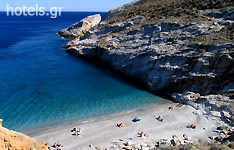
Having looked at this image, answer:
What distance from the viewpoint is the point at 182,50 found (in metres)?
30.8

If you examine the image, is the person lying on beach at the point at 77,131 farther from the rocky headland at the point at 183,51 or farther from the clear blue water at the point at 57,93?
the rocky headland at the point at 183,51

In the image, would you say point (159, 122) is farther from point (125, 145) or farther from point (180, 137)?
point (125, 145)

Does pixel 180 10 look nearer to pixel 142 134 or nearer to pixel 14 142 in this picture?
pixel 142 134

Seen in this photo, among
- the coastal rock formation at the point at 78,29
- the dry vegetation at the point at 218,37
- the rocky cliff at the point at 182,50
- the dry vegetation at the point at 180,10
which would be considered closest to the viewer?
the rocky cliff at the point at 182,50

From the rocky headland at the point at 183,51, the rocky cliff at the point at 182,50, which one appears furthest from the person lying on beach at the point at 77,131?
the rocky cliff at the point at 182,50

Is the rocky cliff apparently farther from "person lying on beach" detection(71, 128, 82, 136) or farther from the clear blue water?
"person lying on beach" detection(71, 128, 82, 136)

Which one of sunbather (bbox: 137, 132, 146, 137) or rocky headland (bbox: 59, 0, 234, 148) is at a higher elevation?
rocky headland (bbox: 59, 0, 234, 148)

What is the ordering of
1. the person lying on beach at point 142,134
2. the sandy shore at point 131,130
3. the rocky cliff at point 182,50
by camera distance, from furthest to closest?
the rocky cliff at point 182,50
the person lying on beach at point 142,134
the sandy shore at point 131,130

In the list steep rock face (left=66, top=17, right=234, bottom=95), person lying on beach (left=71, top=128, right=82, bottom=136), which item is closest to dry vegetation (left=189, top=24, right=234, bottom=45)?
steep rock face (left=66, top=17, right=234, bottom=95)

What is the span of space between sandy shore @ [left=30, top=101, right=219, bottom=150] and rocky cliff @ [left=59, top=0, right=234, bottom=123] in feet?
10.0

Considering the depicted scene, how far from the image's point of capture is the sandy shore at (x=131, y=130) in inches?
804

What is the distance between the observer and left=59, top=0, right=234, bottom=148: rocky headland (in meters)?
26.2

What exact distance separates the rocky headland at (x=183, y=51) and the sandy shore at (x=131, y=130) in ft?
7.17

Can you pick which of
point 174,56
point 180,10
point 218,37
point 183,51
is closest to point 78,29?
point 180,10
